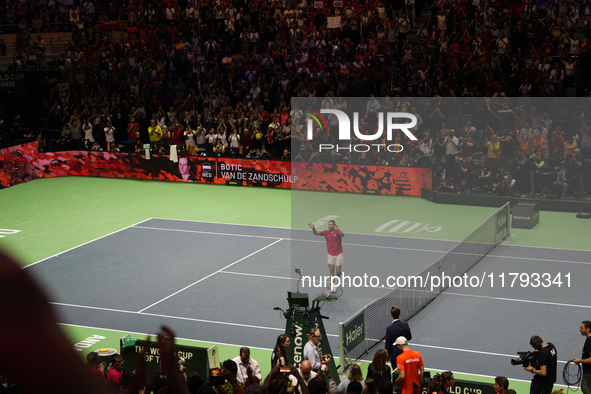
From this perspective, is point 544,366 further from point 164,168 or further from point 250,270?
point 164,168

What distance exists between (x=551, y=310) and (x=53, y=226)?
17.6 m

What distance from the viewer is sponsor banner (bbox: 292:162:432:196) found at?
97.0 feet

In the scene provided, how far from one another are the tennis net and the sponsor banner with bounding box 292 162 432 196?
633cm

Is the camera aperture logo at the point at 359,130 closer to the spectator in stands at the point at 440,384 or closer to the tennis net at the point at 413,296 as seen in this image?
the tennis net at the point at 413,296

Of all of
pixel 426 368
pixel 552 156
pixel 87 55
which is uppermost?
pixel 87 55

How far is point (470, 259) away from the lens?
20.4 meters

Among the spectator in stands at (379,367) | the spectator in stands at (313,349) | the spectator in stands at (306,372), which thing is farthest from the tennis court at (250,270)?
the spectator in stands at (306,372)

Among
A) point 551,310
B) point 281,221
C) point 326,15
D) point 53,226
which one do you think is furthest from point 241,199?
point 551,310

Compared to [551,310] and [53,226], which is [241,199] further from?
[551,310]

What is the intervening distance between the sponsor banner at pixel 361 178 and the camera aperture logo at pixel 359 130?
0.84 m

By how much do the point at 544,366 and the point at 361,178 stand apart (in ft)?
62.8

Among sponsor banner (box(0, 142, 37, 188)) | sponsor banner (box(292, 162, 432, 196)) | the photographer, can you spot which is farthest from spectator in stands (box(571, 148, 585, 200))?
sponsor banner (box(0, 142, 37, 188))

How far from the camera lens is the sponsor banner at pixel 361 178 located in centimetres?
2956

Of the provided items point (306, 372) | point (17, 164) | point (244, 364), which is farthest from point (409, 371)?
point (17, 164)
